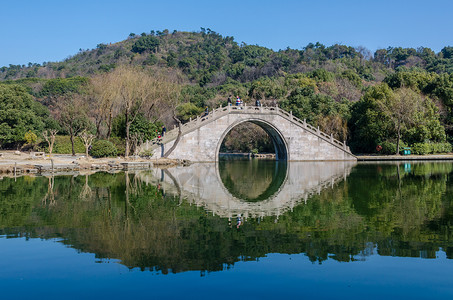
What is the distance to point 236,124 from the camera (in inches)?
1416

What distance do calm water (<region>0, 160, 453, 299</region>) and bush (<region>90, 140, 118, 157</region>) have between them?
15104 mm

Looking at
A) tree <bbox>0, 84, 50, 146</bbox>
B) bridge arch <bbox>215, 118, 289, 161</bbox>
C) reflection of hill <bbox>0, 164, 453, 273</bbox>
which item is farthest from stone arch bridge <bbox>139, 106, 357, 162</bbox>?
reflection of hill <bbox>0, 164, 453, 273</bbox>

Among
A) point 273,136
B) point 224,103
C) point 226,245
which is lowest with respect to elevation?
point 226,245

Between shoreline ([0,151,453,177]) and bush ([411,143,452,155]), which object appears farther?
bush ([411,143,452,155])

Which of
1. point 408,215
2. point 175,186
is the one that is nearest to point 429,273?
point 408,215

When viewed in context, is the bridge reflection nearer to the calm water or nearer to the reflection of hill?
the calm water

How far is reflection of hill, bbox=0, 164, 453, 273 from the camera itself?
8.26m

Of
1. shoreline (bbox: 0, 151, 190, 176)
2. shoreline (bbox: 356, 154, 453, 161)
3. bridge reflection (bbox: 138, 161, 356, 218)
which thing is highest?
shoreline (bbox: 356, 154, 453, 161)

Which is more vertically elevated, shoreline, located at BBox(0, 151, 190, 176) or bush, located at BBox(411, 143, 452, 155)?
bush, located at BBox(411, 143, 452, 155)

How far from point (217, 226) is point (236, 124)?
25620 mm

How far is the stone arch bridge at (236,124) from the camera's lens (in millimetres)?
34562

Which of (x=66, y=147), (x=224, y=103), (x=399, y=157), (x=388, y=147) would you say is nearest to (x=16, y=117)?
(x=66, y=147)

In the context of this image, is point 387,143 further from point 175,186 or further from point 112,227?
point 112,227

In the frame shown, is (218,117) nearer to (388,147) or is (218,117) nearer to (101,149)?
(101,149)
